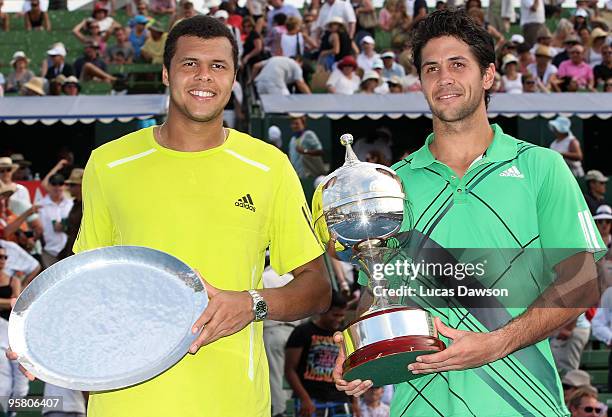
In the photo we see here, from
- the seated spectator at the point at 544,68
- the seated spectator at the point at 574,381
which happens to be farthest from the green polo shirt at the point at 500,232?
the seated spectator at the point at 544,68

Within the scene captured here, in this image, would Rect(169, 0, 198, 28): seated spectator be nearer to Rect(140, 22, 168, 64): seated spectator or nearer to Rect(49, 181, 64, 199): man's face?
Rect(140, 22, 168, 64): seated spectator

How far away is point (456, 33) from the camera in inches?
138

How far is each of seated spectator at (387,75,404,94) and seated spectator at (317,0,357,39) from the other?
1958mm

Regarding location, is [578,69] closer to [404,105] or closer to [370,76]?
[370,76]

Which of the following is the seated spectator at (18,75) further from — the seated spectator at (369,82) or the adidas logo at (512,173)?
the adidas logo at (512,173)

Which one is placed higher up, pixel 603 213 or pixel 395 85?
pixel 395 85

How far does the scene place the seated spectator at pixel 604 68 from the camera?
14.6 meters

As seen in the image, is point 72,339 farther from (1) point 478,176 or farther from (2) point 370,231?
(1) point 478,176

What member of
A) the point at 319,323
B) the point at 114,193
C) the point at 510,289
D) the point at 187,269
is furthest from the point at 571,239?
the point at 319,323

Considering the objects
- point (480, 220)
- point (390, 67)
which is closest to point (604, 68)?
point (390, 67)

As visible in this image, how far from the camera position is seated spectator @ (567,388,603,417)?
7.71 m

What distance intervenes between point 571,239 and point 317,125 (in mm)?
11194

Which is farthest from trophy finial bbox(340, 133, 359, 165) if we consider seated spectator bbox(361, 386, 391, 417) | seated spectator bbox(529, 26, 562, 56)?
seated spectator bbox(529, 26, 562, 56)

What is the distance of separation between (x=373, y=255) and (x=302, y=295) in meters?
0.32
